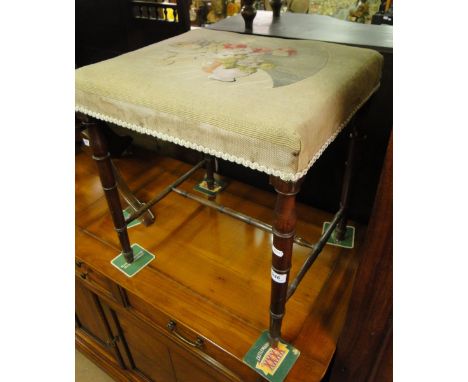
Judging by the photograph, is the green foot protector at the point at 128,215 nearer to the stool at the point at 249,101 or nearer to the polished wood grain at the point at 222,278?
the polished wood grain at the point at 222,278

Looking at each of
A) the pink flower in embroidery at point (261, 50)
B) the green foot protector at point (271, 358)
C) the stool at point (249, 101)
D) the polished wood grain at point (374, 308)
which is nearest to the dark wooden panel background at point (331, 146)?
the stool at point (249, 101)

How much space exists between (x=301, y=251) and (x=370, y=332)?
38cm

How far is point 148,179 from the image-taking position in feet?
3.97

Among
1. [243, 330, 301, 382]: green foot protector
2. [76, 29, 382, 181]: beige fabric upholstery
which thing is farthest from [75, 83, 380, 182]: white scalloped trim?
[243, 330, 301, 382]: green foot protector

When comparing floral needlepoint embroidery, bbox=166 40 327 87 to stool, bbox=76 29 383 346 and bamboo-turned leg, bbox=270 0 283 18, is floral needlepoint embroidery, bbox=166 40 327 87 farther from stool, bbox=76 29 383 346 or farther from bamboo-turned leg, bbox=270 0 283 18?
bamboo-turned leg, bbox=270 0 283 18

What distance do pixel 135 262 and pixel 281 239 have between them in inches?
19.9

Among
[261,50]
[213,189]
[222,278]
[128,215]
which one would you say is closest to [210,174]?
[213,189]

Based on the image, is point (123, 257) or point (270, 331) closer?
point (270, 331)

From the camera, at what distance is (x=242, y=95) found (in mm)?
500

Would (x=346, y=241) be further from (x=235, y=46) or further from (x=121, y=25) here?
(x=121, y=25)

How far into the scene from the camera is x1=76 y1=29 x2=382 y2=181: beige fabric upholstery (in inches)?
17.6

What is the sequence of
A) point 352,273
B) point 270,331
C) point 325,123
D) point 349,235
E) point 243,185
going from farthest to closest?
point 243,185, point 349,235, point 352,273, point 270,331, point 325,123

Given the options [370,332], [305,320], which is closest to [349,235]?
[305,320]

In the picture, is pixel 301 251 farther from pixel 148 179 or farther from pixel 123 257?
pixel 148 179
